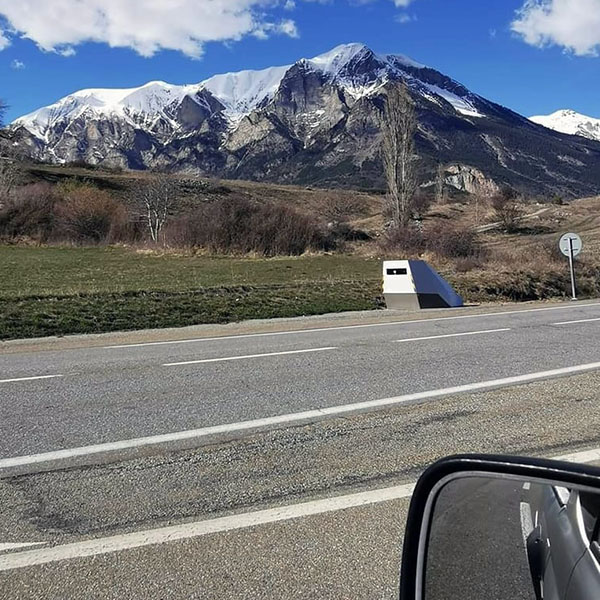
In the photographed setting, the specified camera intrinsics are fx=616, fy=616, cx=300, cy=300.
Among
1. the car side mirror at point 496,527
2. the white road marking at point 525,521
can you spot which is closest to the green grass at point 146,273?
the car side mirror at point 496,527

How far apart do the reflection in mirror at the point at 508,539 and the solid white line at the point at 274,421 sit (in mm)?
3396

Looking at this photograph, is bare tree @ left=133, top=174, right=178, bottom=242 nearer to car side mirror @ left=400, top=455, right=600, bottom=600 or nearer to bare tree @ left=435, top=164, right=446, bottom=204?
car side mirror @ left=400, top=455, right=600, bottom=600

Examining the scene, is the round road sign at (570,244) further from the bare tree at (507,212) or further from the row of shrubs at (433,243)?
the bare tree at (507,212)

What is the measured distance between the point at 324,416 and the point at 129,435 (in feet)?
5.47

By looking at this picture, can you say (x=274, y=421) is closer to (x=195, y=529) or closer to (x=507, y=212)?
(x=195, y=529)

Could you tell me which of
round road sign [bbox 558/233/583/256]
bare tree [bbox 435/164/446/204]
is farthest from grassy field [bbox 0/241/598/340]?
bare tree [bbox 435/164/446/204]

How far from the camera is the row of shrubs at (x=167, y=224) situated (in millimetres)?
38156

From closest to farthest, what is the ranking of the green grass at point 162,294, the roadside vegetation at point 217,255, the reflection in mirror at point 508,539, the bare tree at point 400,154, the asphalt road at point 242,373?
the reflection in mirror at point 508,539 → the asphalt road at point 242,373 → the green grass at point 162,294 → the roadside vegetation at point 217,255 → the bare tree at point 400,154

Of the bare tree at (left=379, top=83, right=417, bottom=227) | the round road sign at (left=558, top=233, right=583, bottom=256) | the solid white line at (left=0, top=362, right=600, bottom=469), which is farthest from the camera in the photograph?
the bare tree at (left=379, top=83, right=417, bottom=227)

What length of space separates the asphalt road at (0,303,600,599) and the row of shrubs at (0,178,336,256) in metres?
29.6

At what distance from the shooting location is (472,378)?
683 centimetres

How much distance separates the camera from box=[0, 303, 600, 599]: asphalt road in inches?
115

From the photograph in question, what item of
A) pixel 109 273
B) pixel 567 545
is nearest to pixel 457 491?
pixel 567 545

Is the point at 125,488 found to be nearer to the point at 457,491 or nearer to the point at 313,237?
the point at 457,491
